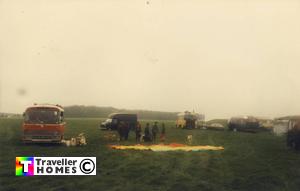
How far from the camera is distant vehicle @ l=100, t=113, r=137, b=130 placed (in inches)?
744

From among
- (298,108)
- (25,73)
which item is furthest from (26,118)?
(298,108)

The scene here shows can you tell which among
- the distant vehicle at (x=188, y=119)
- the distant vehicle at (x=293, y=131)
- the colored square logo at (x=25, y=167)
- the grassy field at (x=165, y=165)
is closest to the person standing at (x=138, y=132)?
the grassy field at (x=165, y=165)

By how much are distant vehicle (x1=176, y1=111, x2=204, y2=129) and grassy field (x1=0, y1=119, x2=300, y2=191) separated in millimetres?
687

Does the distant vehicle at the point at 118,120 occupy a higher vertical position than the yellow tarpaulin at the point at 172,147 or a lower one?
higher

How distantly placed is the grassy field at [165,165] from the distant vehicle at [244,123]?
0.86 metres

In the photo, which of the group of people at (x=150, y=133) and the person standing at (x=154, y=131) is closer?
the person standing at (x=154, y=131)

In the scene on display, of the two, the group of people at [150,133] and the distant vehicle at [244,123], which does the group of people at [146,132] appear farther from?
the distant vehicle at [244,123]

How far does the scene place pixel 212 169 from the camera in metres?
17.0

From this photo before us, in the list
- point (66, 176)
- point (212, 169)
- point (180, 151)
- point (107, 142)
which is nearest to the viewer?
point (66, 176)

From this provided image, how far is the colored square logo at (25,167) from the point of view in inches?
622

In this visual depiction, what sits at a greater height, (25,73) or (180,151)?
(25,73)

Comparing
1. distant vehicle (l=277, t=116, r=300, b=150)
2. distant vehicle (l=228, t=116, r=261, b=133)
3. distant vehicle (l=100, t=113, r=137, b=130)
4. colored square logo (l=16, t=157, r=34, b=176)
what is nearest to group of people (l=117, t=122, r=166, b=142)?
distant vehicle (l=100, t=113, r=137, b=130)

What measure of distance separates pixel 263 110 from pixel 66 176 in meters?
8.32

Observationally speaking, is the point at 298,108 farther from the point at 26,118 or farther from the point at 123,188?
the point at 26,118
